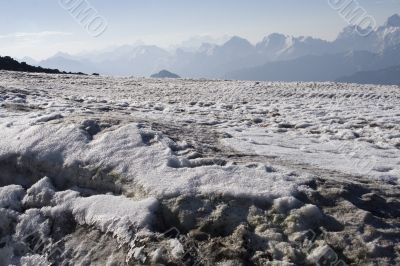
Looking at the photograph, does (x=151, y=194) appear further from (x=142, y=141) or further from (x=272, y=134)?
(x=272, y=134)

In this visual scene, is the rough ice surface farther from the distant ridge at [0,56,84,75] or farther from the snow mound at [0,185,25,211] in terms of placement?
the distant ridge at [0,56,84,75]

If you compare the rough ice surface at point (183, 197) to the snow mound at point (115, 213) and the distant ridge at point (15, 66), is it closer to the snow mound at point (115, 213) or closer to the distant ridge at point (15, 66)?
the snow mound at point (115, 213)

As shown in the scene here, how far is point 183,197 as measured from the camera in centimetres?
693

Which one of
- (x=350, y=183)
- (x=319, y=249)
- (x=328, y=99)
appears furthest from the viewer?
(x=328, y=99)

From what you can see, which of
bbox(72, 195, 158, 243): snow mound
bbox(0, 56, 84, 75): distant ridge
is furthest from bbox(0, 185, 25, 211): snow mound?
bbox(0, 56, 84, 75): distant ridge

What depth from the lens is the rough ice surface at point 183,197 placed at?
5.95 metres

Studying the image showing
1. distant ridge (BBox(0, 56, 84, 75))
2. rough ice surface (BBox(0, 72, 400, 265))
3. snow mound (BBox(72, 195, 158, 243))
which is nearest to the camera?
rough ice surface (BBox(0, 72, 400, 265))

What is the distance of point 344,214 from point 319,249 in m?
1.05

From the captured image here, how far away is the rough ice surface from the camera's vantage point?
19.5 feet

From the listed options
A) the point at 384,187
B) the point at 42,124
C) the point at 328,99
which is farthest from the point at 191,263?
the point at 328,99

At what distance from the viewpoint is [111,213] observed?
6832 millimetres

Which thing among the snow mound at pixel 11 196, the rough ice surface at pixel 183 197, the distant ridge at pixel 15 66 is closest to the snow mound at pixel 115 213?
Result: the rough ice surface at pixel 183 197

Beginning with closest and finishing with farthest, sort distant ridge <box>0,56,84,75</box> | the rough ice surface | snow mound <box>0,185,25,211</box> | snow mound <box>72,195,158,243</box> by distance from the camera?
the rough ice surface
snow mound <box>72,195,158,243</box>
snow mound <box>0,185,25,211</box>
distant ridge <box>0,56,84,75</box>

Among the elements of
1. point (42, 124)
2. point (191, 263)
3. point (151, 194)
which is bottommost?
point (191, 263)
